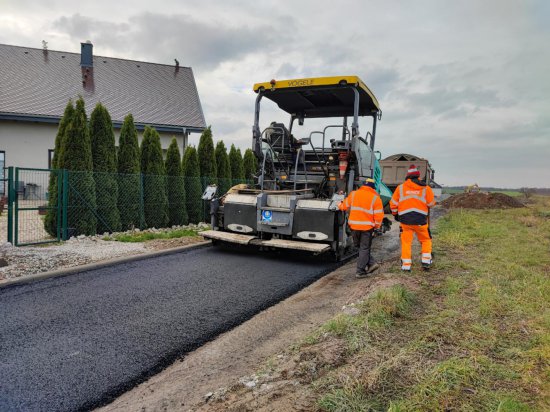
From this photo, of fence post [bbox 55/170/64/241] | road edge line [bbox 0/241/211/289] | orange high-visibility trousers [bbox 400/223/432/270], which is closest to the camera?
road edge line [bbox 0/241/211/289]

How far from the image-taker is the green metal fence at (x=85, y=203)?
28.9 feet

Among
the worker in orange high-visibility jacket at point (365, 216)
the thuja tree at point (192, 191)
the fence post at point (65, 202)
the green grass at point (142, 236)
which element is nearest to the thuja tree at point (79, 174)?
the fence post at point (65, 202)

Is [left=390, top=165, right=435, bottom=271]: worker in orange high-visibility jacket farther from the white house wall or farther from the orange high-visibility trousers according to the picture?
the white house wall

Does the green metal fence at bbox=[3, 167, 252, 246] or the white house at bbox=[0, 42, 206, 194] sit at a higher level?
the white house at bbox=[0, 42, 206, 194]

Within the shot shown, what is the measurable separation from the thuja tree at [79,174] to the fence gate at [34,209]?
0.30 meters

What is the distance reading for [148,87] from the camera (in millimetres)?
22297

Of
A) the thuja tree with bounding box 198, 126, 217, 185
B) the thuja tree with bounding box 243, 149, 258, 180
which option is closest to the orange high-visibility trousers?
the thuja tree with bounding box 198, 126, 217, 185

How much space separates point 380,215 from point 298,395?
4.17 meters

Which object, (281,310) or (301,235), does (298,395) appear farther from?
(301,235)

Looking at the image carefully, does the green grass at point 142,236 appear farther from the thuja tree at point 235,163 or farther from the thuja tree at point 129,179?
the thuja tree at point 235,163

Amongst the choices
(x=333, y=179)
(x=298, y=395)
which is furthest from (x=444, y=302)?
(x=333, y=179)

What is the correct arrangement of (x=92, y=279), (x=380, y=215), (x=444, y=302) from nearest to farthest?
(x=444, y=302) → (x=92, y=279) → (x=380, y=215)

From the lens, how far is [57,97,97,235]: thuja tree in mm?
9375

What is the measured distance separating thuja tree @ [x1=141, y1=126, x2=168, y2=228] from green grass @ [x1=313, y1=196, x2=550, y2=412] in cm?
789
